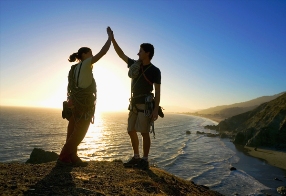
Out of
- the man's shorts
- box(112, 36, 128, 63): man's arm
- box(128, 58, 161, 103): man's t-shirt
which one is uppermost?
box(112, 36, 128, 63): man's arm

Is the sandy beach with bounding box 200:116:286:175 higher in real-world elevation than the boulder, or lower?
lower

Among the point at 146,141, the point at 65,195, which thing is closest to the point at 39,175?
the point at 65,195

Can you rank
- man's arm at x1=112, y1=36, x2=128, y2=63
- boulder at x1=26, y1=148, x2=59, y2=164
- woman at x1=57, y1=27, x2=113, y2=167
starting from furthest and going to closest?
boulder at x1=26, y1=148, x2=59, y2=164 → man's arm at x1=112, y1=36, x2=128, y2=63 → woman at x1=57, y1=27, x2=113, y2=167

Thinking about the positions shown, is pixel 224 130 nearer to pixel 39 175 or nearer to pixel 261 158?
pixel 261 158

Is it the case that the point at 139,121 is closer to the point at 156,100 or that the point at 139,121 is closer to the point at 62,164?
the point at 156,100

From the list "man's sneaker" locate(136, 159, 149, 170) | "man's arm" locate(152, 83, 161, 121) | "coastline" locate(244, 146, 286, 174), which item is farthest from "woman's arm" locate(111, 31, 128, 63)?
"coastline" locate(244, 146, 286, 174)

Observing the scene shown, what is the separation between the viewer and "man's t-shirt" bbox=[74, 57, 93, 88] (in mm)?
5891

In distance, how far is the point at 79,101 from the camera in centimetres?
616

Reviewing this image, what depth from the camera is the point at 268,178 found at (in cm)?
1608

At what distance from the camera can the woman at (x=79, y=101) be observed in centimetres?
604

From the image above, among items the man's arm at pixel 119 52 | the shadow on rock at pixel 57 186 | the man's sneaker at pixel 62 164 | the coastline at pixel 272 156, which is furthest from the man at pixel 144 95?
the coastline at pixel 272 156

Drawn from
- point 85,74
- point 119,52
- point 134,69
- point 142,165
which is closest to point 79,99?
point 85,74

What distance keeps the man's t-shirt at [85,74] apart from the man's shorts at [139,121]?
1627 millimetres

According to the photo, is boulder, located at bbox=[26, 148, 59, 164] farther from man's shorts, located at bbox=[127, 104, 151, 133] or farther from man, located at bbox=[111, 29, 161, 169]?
man's shorts, located at bbox=[127, 104, 151, 133]
